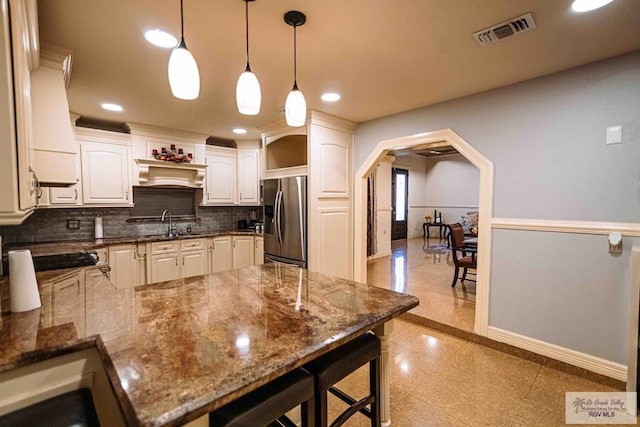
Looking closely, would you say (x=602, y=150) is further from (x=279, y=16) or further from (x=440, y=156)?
(x=440, y=156)

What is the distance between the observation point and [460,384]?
2.13 meters

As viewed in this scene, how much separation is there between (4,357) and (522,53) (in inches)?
122

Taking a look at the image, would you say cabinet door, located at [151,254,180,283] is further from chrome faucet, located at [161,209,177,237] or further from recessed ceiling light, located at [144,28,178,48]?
recessed ceiling light, located at [144,28,178,48]

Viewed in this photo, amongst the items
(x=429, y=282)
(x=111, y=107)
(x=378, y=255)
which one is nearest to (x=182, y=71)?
(x=111, y=107)

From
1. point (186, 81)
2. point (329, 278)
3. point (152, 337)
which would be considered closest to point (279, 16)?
point (186, 81)

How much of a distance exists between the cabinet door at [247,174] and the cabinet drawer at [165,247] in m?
1.21

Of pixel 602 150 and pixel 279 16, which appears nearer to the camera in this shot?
pixel 279 16

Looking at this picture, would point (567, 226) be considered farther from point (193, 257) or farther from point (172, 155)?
point (172, 155)

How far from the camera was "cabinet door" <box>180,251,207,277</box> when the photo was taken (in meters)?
4.00

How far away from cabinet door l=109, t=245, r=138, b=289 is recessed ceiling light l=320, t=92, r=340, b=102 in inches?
117

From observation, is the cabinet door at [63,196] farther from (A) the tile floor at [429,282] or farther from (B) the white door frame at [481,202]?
(A) the tile floor at [429,282]

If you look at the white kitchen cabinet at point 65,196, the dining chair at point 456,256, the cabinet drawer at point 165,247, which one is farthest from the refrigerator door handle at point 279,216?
the dining chair at point 456,256

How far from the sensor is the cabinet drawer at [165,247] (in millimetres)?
3723

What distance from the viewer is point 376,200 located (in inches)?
261
